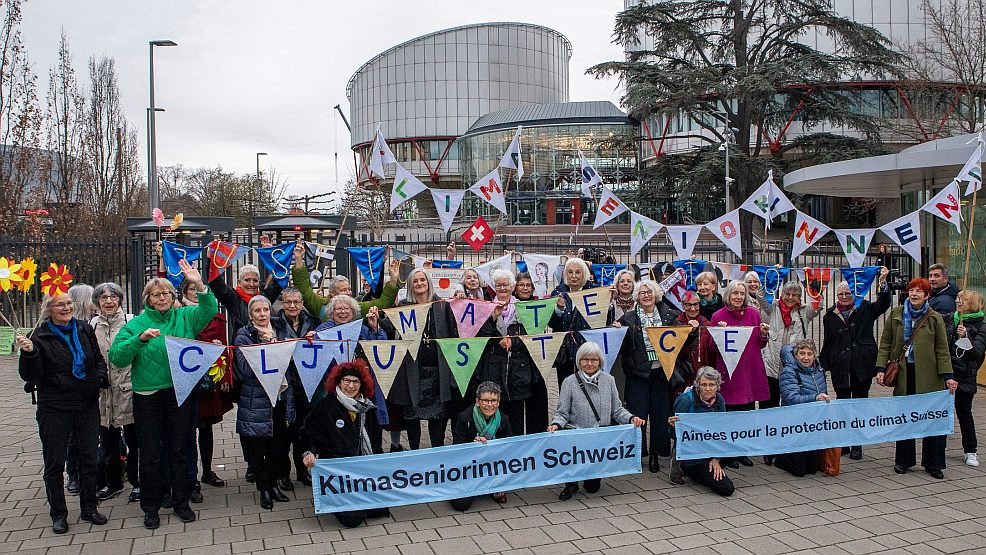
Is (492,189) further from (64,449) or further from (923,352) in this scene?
(64,449)

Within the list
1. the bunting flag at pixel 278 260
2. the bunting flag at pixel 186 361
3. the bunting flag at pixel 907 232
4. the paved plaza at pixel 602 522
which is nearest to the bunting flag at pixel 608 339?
the paved plaza at pixel 602 522

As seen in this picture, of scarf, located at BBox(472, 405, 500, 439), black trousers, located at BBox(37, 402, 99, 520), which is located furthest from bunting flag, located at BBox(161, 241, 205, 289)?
scarf, located at BBox(472, 405, 500, 439)

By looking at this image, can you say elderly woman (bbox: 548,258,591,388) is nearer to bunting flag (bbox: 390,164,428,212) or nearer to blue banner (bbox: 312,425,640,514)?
blue banner (bbox: 312,425,640,514)

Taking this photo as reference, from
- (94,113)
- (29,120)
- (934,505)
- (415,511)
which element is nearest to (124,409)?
(415,511)

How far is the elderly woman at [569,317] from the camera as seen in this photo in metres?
7.61

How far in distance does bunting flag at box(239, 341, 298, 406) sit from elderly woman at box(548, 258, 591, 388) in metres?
2.60

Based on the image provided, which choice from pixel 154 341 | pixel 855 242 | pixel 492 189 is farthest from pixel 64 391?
pixel 855 242

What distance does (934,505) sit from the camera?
21.5 feet

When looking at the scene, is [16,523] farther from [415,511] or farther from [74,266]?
[74,266]

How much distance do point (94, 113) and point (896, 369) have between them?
25068 millimetres

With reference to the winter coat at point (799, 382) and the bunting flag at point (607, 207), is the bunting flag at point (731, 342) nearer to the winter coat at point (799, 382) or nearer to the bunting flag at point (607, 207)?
the winter coat at point (799, 382)

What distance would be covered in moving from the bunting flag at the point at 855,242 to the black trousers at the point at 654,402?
4.37 meters

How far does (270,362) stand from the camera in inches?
251

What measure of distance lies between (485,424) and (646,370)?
1717 mm
